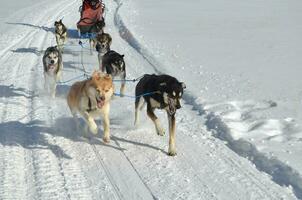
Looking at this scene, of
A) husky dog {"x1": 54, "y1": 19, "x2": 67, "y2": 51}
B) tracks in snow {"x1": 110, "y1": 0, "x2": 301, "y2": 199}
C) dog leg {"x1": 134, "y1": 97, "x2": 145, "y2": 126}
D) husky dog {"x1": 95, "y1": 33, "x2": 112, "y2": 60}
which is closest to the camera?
tracks in snow {"x1": 110, "y1": 0, "x2": 301, "y2": 199}

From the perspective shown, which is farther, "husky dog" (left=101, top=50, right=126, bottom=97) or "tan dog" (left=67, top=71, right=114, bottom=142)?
"husky dog" (left=101, top=50, right=126, bottom=97)

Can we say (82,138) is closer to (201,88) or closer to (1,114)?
(1,114)

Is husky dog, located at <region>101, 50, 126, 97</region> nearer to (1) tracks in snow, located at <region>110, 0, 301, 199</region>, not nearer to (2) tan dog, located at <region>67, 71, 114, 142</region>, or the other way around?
(1) tracks in snow, located at <region>110, 0, 301, 199</region>

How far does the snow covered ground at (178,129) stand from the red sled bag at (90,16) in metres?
0.43

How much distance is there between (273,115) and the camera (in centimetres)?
616

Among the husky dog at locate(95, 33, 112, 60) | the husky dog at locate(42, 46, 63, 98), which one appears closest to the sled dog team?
the husky dog at locate(42, 46, 63, 98)

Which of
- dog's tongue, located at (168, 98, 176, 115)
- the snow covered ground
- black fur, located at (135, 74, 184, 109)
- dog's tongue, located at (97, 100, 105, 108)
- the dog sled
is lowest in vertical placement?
the snow covered ground

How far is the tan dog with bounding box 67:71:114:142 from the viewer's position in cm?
498

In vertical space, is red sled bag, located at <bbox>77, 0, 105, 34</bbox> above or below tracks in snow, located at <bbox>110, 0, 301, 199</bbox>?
above

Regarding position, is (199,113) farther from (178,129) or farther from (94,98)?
(94,98)

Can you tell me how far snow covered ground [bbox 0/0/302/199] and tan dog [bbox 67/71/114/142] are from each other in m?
0.34

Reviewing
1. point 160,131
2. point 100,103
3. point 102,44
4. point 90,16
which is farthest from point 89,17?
point 100,103

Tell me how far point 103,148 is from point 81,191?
1095 millimetres

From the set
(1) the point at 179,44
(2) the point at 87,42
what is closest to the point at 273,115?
(1) the point at 179,44
